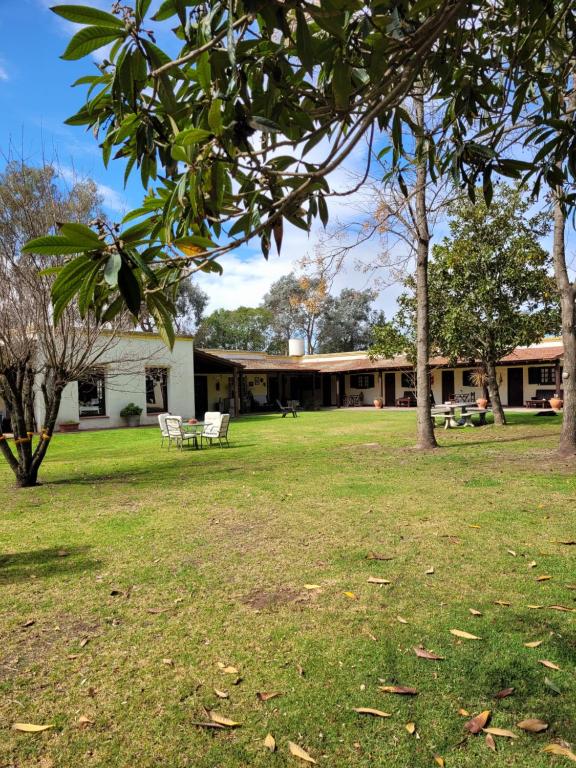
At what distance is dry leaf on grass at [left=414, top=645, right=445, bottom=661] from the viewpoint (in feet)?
9.89

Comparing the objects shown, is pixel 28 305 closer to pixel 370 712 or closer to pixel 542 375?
pixel 370 712

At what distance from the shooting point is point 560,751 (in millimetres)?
2252

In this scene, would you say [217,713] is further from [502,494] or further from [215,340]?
[215,340]

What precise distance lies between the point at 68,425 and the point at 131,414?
284cm

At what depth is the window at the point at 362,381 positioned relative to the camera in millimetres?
35744

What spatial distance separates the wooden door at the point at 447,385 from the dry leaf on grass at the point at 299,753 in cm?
3048

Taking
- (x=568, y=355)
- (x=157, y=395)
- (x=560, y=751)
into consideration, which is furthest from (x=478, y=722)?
(x=157, y=395)

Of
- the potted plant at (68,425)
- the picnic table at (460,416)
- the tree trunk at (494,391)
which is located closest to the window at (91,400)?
the potted plant at (68,425)

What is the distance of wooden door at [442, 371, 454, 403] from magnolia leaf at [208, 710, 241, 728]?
99.6ft

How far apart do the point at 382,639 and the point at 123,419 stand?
2134 centimetres

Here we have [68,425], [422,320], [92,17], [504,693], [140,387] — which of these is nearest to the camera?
[92,17]

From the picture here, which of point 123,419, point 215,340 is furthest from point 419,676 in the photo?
point 215,340

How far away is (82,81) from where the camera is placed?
2.10 metres

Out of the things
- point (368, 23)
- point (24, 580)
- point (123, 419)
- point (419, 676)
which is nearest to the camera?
point (368, 23)
